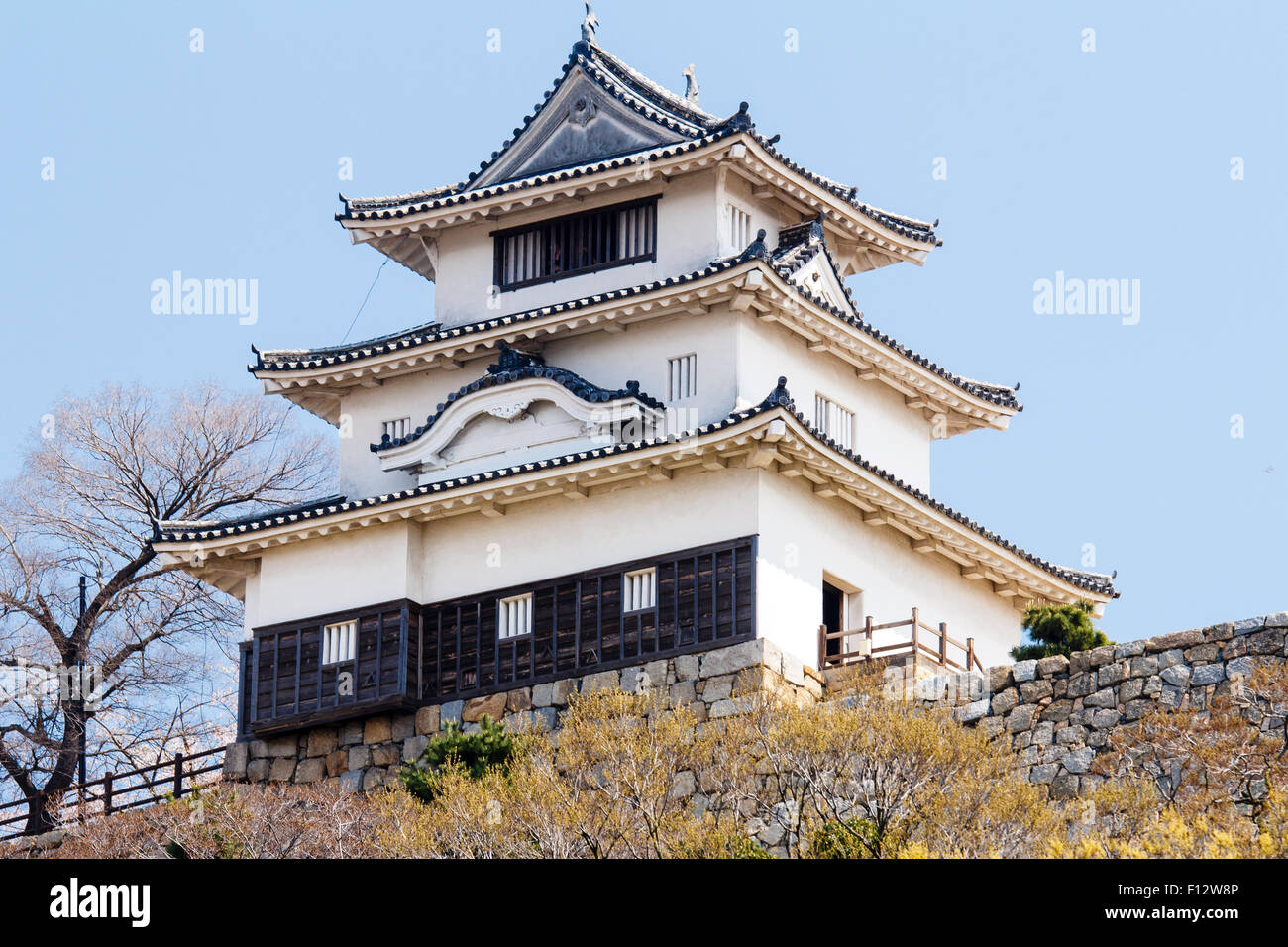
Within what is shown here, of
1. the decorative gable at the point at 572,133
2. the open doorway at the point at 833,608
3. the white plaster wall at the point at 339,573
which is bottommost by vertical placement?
the open doorway at the point at 833,608

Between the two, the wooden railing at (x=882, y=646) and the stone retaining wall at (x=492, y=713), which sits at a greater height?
the wooden railing at (x=882, y=646)

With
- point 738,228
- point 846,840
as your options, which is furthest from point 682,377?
point 846,840

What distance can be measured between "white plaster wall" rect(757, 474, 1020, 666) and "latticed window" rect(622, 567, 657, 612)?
5.28 ft

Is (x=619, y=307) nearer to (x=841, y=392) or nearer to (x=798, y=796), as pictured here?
(x=841, y=392)

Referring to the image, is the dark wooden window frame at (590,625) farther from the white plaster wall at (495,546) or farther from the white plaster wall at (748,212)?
the white plaster wall at (748,212)

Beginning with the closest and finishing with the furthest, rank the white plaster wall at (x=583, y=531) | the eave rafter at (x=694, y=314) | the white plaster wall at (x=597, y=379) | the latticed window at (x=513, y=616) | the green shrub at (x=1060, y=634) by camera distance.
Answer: the green shrub at (x=1060, y=634), the white plaster wall at (x=583, y=531), the latticed window at (x=513, y=616), the eave rafter at (x=694, y=314), the white plaster wall at (x=597, y=379)

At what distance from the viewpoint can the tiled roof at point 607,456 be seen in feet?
95.1

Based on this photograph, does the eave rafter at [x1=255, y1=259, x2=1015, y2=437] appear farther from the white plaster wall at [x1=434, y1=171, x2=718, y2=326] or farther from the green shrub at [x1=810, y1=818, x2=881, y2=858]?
the green shrub at [x1=810, y1=818, x2=881, y2=858]

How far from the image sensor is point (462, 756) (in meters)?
27.3

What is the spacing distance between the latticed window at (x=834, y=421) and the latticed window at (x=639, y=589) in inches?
155

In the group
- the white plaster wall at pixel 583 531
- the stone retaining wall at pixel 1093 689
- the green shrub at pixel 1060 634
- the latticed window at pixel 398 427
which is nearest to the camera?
the stone retaining wall at pixel 1093 689

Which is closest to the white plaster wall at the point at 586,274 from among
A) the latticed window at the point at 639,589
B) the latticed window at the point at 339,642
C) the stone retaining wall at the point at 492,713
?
the latticed window at the point at 639,589

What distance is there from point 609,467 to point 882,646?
435 cm

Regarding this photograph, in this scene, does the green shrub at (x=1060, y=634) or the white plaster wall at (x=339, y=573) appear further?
the white plaster wall at (x=339, y=573)
